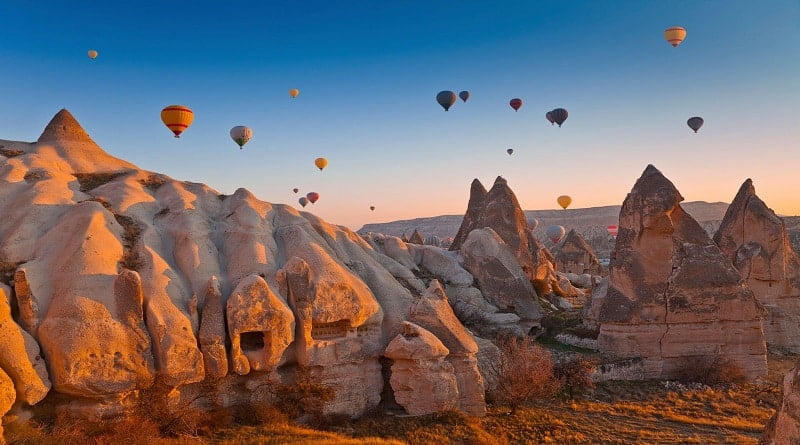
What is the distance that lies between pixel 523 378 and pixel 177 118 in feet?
54.1

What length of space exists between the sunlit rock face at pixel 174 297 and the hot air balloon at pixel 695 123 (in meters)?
25.2

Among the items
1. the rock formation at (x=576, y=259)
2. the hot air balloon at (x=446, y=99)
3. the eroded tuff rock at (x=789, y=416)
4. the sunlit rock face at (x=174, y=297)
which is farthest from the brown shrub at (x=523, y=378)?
the rock formation at (x=576, y=259)

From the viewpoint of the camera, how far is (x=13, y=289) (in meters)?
13.5

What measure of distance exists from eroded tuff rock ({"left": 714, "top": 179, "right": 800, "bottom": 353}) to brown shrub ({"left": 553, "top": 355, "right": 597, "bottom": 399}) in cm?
1168

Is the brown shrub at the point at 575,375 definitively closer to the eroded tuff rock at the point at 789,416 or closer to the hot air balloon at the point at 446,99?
the eroded tuff rock at the point at 789,416

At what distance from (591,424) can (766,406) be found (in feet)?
22.4

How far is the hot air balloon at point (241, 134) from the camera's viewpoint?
2859cm

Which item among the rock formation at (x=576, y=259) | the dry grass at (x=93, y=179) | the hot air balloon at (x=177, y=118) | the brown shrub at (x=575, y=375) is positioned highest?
the hot air balloon at (x=177, y=118)

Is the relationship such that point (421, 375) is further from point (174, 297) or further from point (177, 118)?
point (177, 118)

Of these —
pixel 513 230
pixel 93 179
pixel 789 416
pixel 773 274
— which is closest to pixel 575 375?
pixel 789 416

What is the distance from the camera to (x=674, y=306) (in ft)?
69.5

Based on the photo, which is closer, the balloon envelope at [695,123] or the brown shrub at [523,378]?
the brown shrub at [523,378]

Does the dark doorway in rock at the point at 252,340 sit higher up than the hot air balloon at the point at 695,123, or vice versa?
the hot air balloon at the point at 695,123

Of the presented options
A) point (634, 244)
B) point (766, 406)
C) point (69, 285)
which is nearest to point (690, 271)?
point (634, 244)
